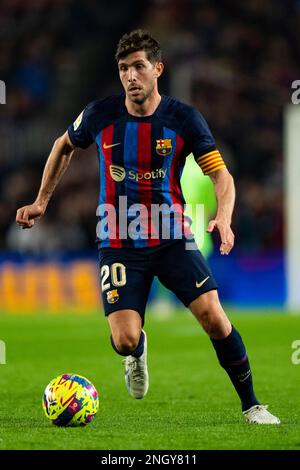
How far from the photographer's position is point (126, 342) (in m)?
6.44

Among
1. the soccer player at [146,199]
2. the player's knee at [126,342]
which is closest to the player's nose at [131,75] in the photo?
the soccer player at [146,199]

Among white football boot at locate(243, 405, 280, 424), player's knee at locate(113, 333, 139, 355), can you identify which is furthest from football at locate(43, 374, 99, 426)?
white football boot at locate(243, 405, 280, 424)

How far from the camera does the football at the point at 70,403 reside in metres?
6.14

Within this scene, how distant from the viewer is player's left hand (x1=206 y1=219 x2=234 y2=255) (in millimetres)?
5801

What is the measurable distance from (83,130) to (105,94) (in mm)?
15625

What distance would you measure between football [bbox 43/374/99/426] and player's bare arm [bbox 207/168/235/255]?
3.80 ft

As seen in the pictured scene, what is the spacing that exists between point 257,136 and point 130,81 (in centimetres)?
1435

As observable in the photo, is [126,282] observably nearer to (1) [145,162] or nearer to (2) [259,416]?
(1) [145,162]

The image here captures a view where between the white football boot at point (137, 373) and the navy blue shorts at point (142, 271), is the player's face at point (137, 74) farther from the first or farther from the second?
the white football boot at point (137, 373)

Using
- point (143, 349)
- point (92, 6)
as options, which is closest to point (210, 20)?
point (92, 6)

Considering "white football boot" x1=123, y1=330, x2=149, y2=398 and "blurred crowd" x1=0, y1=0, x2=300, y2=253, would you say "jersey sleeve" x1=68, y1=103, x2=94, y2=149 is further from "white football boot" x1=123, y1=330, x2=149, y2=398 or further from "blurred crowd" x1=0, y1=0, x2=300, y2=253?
"blurred crowd" x1=0, y1=0, x2=300, y2=253

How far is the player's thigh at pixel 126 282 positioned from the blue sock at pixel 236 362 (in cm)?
54

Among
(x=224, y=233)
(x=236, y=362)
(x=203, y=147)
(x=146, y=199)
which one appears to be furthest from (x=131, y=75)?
(x=236, y=362)
